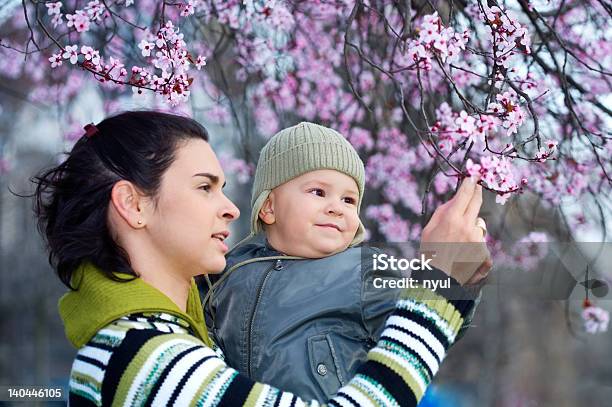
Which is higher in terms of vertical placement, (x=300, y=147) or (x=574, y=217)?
(x=574, y=217)

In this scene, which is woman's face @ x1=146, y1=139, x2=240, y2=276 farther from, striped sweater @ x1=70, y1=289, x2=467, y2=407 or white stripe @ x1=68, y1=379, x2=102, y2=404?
white stripe @ x1=68, y1=379, x2=102, y2=404

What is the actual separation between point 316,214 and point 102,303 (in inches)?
21.0

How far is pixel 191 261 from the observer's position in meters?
1.59

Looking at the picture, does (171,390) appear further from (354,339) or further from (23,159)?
(23,159)

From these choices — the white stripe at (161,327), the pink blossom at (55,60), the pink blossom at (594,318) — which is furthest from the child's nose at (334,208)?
→ the pink blossom at (594,318)

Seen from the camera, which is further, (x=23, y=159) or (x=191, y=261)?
(x=23, y=159)

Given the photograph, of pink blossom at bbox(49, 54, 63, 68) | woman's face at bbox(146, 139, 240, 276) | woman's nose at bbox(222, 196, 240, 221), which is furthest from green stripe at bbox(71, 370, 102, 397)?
pink blossom at bbox(49, 54, 63, 68)

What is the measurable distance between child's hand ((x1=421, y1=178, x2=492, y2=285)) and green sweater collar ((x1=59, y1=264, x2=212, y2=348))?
476 millimetres

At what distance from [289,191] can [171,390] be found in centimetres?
65


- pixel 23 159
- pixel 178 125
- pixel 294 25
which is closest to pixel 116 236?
pixel 178 125

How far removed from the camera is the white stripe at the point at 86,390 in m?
1.45

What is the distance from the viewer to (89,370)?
148 cm

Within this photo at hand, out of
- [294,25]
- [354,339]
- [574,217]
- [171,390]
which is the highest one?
[294,25]

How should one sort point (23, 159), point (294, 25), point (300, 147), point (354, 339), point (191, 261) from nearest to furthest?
point (191, 261)
point (354, 339)
point (300, 147)
point (294, 25)
point (23, 159)
